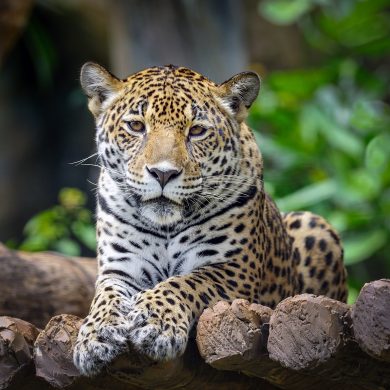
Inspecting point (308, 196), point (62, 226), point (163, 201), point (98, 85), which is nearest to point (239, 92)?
point (98, 85)

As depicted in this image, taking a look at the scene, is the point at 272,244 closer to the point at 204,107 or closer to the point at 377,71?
the point at 204,107

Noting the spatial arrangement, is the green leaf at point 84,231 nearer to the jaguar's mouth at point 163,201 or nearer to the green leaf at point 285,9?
the jaguar's mouth at point 163,201

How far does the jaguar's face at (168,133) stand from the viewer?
6457 millimetres

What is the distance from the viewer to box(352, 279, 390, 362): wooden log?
4676mm

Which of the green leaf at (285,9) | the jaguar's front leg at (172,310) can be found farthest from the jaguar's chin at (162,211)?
the green leaf at (285,9)

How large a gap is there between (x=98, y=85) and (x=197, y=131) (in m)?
0.88

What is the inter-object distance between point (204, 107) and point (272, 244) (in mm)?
1298

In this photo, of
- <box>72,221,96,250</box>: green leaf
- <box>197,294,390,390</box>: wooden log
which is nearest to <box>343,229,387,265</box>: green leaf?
<box>72,221,96,250</box>: green leaf

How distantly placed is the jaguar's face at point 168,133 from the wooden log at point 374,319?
1927mm


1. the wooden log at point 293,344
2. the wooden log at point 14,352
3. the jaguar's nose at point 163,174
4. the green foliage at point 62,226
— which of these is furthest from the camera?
the green foliage at point 62,226

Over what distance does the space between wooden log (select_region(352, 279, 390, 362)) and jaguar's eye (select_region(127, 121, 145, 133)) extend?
2.38 m

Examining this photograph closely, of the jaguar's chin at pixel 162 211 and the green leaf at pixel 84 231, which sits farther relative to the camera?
the green leaf at pixel 84 231

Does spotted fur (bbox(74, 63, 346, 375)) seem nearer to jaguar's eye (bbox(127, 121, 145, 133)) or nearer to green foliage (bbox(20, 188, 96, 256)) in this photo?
jaguar's eye (bbox(127, 121, 145, 133))

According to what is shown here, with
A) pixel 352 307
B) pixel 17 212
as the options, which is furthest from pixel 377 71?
pixel 352 307
